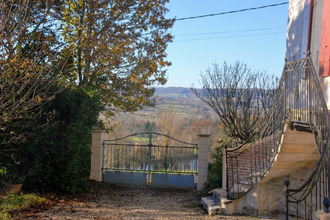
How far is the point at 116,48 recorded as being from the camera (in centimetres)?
1156

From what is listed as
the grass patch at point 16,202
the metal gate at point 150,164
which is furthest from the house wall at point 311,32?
the grass patch at point 16,202

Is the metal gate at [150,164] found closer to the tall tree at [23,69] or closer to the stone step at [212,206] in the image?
the stone step at [212,206]

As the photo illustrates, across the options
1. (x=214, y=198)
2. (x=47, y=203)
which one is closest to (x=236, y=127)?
(x=214, y=198)

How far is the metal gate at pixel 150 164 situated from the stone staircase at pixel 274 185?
2.87 m

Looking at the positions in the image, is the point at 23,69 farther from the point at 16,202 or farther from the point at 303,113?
the point at 303,113

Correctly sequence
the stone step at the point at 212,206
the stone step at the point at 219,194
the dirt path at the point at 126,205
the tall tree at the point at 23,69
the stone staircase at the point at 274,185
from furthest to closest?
1. the stone step at the point at 219,194
2. the stone step at the point at 212,206
3. the dirt path at the point at 126,205
4. the stone staircase at the point at 274,185
5. the tall tree at the point at 23,69

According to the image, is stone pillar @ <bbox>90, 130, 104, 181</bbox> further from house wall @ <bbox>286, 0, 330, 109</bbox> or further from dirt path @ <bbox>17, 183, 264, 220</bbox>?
house wall @ <bbox>286, 0, 330, 109</bbox>

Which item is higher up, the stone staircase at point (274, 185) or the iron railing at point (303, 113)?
the iron railing at point (303, 113)

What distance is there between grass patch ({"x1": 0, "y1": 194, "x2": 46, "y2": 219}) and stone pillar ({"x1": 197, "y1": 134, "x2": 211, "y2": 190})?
4795mm

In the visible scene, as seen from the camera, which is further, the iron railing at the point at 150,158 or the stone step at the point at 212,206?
the iron railing at the point at 150,158

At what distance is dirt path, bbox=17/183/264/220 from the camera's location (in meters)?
7.03

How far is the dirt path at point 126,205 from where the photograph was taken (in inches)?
277

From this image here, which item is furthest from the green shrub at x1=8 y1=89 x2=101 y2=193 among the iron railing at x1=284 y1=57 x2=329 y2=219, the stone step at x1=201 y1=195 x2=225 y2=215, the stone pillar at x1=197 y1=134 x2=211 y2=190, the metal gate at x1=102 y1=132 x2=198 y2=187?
the iron railing at x1=284 y1=57 x2=329 y2=219

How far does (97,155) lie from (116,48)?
3589mm
